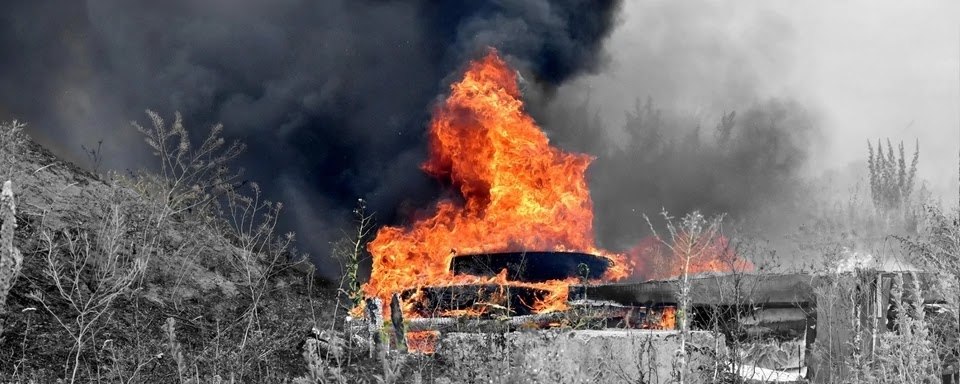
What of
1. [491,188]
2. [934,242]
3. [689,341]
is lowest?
[689,341]

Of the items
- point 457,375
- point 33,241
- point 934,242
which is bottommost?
point 457,375

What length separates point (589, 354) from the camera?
8375 mm

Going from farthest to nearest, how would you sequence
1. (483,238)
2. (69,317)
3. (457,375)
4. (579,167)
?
(579,167)
(483,238)
(69,317)
(457,375)

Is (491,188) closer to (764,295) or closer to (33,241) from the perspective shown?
(764,295)

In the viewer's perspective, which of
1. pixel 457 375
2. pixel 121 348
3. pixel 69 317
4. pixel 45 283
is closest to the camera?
pixel 457 375

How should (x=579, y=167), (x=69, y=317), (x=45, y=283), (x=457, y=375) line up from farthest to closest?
(x=579, y=167) < (x=45, y=283) < (x=69, y=317) < (x=457, y=375)

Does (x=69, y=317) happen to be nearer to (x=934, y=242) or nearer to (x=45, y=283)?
(x=45, y=283)

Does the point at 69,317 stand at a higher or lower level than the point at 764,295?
lower

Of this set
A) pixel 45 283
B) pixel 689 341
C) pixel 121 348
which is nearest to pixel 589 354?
pixel 689 341

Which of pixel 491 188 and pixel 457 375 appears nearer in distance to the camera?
pixel 457 375

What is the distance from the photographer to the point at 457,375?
798cm

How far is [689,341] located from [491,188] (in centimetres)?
1254

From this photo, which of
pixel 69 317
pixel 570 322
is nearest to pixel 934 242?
pixel 570 322

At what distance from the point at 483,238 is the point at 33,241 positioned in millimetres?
10557
